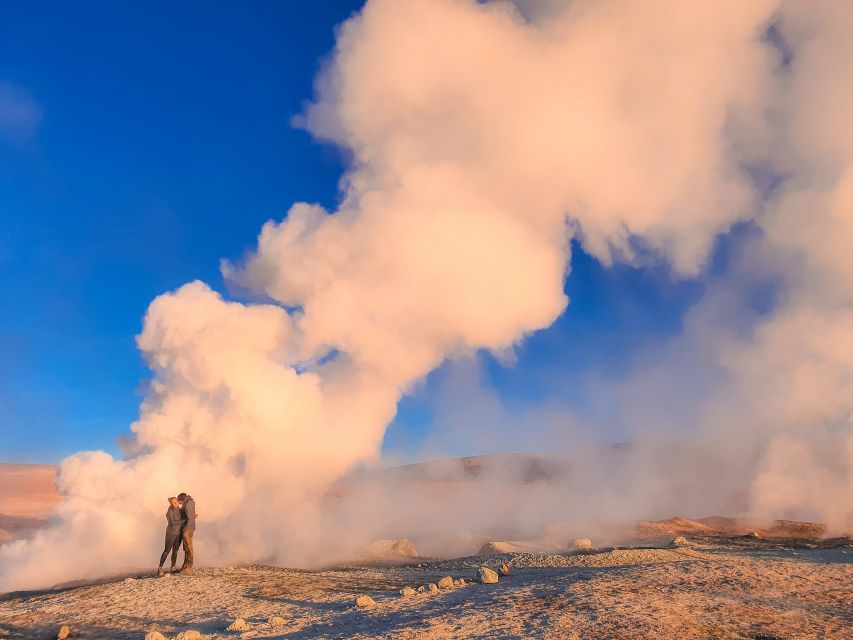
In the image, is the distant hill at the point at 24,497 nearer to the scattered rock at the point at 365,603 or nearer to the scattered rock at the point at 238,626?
the scattered rock at the point at 238,626

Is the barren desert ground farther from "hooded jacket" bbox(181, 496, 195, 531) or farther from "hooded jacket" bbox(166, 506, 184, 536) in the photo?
"hooded jacket" bbox(166, 506, 184, 536)

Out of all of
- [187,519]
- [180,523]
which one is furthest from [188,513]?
[180,523]

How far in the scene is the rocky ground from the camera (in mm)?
7074

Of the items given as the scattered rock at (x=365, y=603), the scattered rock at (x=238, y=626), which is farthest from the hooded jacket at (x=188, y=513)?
the scattered rock at (x=365, y=603)

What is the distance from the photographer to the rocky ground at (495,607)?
7.07 meters

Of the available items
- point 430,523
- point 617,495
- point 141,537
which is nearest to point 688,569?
point 141,537

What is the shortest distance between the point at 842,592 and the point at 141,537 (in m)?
21.9

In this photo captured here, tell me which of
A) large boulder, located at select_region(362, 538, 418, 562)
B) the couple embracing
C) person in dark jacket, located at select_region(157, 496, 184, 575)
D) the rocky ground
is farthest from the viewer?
large boulder, located at select_region(362, 538, 418, 562)

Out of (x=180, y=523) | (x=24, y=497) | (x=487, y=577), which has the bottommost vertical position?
(x=487, y=577)

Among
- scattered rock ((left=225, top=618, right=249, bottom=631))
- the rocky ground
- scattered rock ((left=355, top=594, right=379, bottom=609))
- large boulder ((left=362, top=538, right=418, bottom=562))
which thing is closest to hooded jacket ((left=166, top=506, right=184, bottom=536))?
the rocky ground

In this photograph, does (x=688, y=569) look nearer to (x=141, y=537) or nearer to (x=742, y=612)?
(x=742, y=612)

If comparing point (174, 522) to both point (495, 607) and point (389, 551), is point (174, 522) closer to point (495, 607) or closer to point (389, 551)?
point (389, 551)

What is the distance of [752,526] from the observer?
30516 millimetres

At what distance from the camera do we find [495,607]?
8.27 meters
